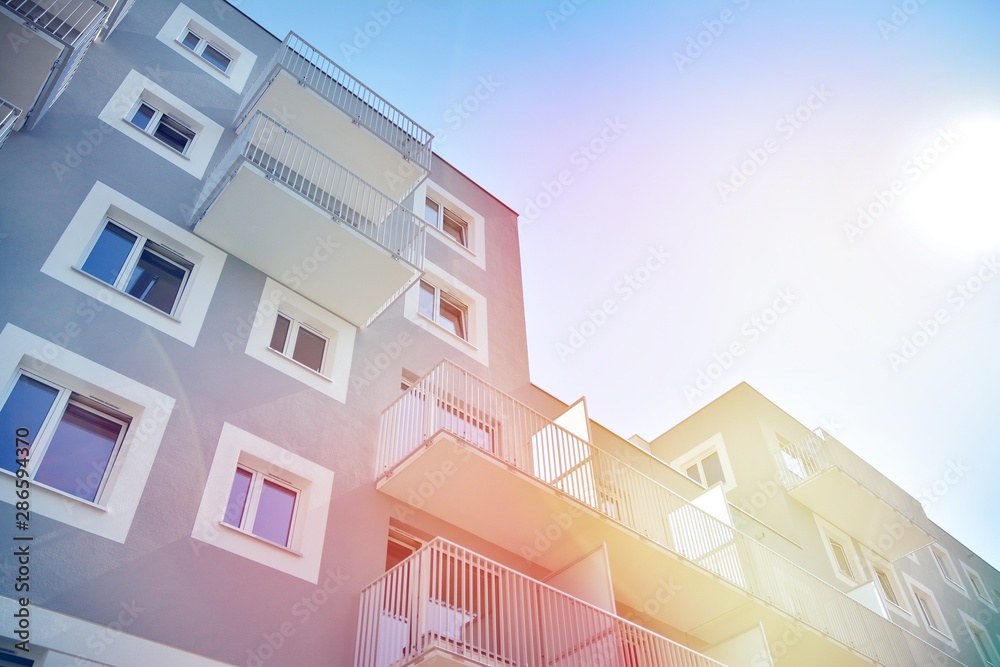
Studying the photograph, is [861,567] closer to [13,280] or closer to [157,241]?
[157,241]

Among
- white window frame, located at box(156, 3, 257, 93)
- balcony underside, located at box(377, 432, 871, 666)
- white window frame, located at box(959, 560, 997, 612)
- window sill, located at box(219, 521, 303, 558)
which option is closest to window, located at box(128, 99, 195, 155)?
white window frame, located at box(156, 3, 257, 93)

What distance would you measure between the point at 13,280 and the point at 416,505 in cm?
615

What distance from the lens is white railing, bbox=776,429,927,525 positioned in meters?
22.1

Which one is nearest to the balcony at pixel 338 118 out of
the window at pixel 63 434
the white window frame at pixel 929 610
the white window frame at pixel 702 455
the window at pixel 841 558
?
the window at pixel 63 434

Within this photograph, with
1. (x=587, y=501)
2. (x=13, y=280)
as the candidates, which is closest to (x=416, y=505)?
(x=587, y=501)

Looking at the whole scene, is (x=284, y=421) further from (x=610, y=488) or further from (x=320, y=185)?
(x=610, y=488)

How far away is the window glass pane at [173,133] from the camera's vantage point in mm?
13031

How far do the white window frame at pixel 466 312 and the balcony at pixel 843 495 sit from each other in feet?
35.7

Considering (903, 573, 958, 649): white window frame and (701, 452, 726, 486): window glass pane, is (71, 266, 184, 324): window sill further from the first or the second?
(903, 573, 958, 649): white window frame

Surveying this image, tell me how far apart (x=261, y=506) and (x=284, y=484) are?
0.52 meters

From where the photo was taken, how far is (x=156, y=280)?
11242 millimetres

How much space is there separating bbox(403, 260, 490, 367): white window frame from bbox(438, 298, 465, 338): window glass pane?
129 mm

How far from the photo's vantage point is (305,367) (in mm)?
11859

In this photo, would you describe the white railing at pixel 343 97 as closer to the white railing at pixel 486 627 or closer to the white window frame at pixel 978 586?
the white railing at pixel 486 627
